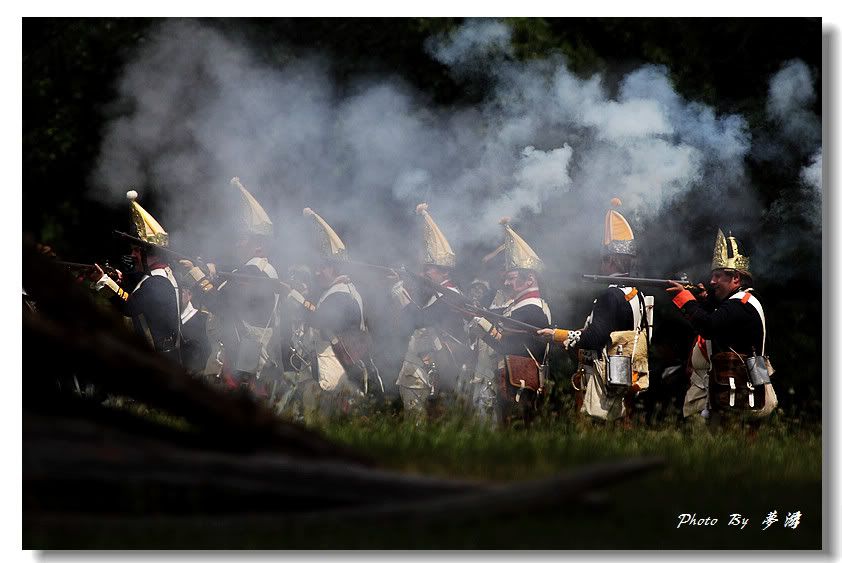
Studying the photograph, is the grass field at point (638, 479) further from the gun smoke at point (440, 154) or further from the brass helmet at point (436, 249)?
the brass helmet at point (436, 249)

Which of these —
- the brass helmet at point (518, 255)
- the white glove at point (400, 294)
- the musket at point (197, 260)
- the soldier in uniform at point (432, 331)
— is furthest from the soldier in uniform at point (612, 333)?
the musket at point (197, 260)

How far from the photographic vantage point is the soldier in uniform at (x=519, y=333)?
11.1 m

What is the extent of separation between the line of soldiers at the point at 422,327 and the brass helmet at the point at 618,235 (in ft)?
0.04

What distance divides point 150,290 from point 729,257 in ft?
16.5

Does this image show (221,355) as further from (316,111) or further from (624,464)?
(624,464)

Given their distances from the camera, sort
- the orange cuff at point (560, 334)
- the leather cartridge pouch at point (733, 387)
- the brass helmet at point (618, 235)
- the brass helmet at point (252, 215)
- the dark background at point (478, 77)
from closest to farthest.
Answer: the dark background at point (478, 77) → the leather cartridge pouch at point (733, 387) → the brass helmet at point (618, 235) → the orange cuff at point (560, 334) → the brass helmet at point (252, 215)

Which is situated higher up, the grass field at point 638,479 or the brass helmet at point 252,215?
the brass helmet at point 252,215

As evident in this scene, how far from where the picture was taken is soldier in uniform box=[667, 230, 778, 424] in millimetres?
10406

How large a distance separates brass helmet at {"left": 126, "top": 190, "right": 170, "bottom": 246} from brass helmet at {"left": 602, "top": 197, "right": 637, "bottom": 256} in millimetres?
3904

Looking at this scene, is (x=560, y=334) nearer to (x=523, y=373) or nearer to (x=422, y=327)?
(x=523, y=373)

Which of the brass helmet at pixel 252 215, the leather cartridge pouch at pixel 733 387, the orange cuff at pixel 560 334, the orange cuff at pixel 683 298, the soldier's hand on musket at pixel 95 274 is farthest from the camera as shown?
the soldier's hand on musket at pixel 95 274

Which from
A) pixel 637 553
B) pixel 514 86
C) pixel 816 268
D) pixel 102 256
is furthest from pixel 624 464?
pixel 102 256

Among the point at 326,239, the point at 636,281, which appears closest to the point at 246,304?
the point at 326,239

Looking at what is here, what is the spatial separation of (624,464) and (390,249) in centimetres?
642
